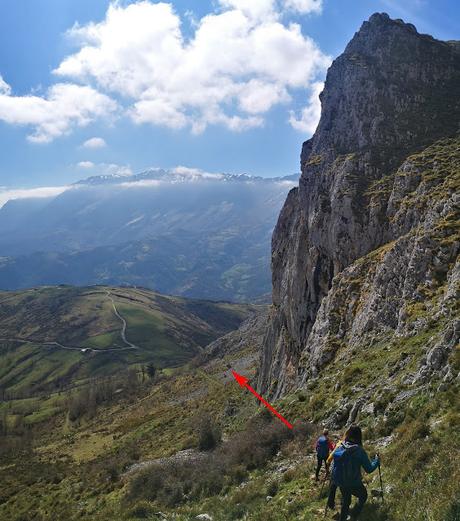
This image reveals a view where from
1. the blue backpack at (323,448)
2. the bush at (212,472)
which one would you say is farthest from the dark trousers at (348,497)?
the bush at (212,472)

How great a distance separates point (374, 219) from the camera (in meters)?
48.7

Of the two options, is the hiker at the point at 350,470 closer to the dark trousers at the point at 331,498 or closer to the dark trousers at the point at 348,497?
the dark trousers at the point at 348,497

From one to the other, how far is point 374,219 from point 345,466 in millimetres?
40590

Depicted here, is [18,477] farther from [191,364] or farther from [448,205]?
[191,364]

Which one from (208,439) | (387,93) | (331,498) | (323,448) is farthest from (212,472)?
(387,93)

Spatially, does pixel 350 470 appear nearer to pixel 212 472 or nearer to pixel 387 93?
pixel 212 472

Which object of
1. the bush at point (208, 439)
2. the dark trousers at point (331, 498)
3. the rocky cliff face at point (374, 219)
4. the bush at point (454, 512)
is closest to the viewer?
the bush at point (454, 512)

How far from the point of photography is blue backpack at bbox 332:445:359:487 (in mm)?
11789

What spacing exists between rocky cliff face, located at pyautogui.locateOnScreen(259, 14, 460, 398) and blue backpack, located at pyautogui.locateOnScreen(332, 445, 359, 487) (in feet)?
36.1

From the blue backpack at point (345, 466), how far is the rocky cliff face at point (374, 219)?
11.0 m

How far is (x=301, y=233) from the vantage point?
64938mm

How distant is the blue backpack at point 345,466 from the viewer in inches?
464

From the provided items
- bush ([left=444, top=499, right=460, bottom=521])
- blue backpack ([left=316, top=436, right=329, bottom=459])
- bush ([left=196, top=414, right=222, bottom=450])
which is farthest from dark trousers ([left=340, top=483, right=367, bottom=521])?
bush ([left=196, top=414, right=222, bottom=450])

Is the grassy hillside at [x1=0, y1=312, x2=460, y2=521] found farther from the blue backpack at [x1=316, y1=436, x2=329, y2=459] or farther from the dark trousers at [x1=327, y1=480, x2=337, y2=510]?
the blue backpack at [x1=316, y1=436, x2=329, y2=459]
